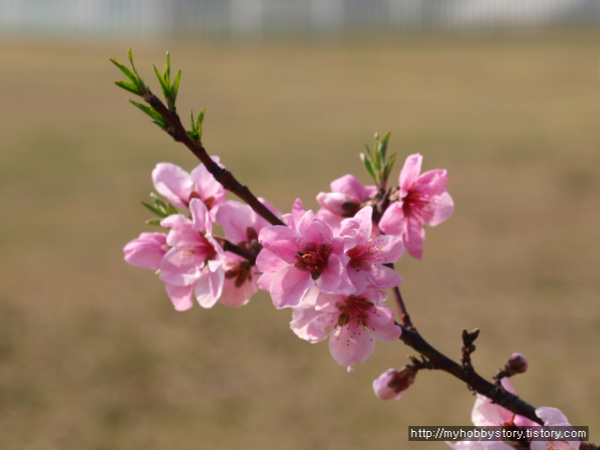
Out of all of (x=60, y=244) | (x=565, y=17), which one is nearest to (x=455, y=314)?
(x=60, y=244)

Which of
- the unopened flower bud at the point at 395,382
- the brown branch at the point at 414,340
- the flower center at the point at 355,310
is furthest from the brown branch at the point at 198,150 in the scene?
the unopened flower bud at the point at 395,382

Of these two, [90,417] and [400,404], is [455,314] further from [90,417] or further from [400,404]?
[90,417]

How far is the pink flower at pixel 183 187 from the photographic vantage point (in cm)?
74

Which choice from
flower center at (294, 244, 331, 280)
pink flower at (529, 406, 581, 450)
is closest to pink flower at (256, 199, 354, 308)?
flower center at (294, 244, 331, 280)

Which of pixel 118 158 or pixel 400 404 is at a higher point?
pixel 118 158

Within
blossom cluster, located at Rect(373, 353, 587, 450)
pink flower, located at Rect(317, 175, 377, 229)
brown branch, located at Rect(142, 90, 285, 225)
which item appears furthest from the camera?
pink flower, located at Rect(317, 175, 377, 229)

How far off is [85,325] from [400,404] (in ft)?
8.92

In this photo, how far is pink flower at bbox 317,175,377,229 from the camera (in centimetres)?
74

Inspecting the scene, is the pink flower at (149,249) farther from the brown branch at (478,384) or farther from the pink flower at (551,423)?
the pink flower at (551,423)

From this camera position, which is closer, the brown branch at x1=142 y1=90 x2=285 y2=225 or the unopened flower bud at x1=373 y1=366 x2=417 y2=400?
→ the brown branch at x1=142 y1=90 x2=285 y2=225

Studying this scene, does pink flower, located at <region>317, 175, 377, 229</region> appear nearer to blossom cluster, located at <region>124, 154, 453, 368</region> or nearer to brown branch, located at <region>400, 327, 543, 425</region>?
blossom cluster, located at <region>124, 154, 453, 368</region>

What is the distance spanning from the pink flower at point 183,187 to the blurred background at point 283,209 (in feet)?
12.5

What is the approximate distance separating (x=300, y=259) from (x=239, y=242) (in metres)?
0.16

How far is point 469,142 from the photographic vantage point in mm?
11688
